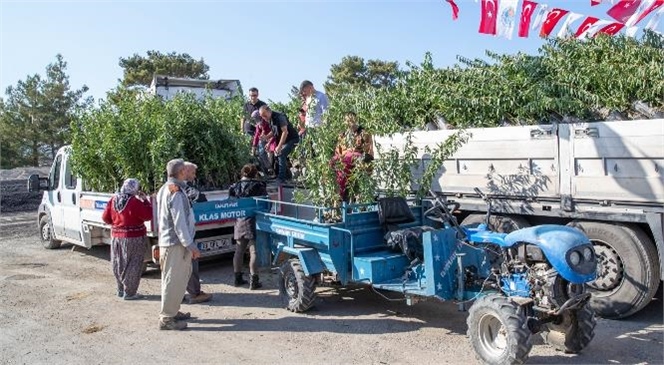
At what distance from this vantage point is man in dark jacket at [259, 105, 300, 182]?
9984mm

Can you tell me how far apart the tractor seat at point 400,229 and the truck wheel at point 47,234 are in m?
8.18

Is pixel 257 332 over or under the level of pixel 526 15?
under

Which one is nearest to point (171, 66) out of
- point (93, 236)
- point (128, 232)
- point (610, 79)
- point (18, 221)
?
point (18, 221)

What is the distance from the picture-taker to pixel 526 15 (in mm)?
10258

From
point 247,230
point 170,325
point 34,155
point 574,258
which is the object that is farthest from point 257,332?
point 34,155

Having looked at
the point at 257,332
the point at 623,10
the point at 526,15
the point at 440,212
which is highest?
the point at 526,15

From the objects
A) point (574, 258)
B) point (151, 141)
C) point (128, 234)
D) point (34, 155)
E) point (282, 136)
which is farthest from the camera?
point (34, 155)

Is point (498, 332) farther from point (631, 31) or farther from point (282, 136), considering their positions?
point (631, 31)

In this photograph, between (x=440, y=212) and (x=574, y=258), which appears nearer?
(x=574, y=258)

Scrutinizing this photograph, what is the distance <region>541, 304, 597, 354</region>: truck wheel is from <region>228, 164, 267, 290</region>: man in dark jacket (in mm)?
3984

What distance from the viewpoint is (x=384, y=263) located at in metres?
6.23

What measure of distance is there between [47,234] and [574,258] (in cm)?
1085

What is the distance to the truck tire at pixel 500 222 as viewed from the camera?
6.39 metres

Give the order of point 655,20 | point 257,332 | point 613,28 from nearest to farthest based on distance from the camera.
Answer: point 257,332
point 655,20
point 613,28
